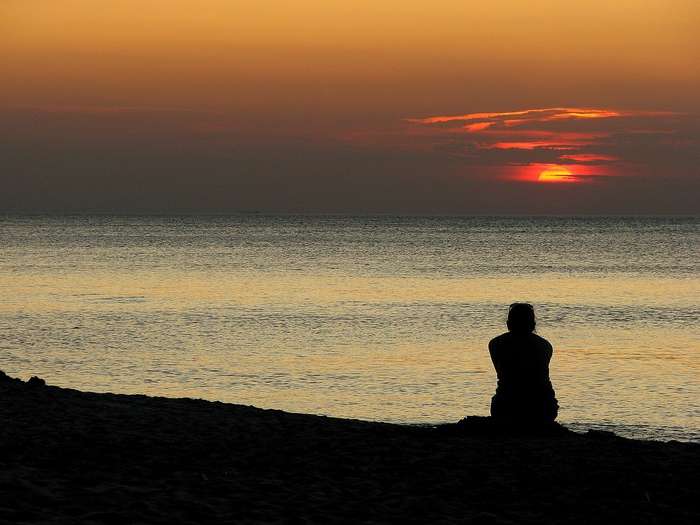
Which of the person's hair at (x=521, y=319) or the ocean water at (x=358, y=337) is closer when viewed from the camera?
the person's hair at (x=521, y=319)

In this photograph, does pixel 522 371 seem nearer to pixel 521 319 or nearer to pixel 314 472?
pixel 521 319

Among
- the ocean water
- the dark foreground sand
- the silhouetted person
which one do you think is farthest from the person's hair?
the ocean water

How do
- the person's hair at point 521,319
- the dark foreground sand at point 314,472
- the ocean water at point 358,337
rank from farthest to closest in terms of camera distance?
the ocean water at point 358,337, the person's hair at point 521,319, the dark foreground sand at point 314,472

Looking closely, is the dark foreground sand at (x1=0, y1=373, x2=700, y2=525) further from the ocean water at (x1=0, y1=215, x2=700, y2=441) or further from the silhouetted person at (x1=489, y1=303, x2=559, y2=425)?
the ocean water at (x1=0, y1=215, x2=700, y2=441)

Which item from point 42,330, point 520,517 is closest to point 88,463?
point 520,517

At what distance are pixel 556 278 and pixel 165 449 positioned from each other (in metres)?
65.0

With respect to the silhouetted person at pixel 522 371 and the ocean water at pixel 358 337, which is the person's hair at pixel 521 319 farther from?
the ocean water at pixel 358 337

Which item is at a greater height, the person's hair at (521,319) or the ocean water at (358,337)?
the person's hair at (521,319)

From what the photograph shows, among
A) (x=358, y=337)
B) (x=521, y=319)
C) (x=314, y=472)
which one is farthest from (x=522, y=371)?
(x=358, y=337)

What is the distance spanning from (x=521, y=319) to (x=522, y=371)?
61 centimetres

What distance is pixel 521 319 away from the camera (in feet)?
39.6

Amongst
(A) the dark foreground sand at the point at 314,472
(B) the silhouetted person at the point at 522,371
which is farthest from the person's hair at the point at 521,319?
(A) the dark foreground sand at the point at 314,472

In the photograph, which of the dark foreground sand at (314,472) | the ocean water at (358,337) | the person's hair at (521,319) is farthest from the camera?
the ocean water at (358,337)

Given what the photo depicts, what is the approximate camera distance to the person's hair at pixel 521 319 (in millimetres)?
12094
